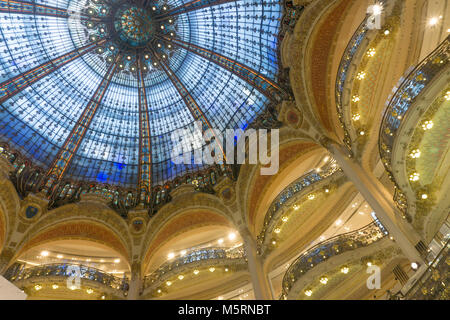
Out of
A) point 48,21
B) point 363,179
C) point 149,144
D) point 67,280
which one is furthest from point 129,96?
point 363,179

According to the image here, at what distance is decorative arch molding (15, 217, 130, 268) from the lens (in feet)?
51.9

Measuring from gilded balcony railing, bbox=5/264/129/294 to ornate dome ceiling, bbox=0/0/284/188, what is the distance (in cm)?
537

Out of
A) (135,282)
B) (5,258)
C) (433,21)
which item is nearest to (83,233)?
(5,258)

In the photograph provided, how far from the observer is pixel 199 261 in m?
14.2

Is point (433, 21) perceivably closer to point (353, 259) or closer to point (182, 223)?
point (353, 259)

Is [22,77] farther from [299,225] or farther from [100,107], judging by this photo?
[299,225]

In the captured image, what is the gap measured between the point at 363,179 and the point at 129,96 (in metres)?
15.3

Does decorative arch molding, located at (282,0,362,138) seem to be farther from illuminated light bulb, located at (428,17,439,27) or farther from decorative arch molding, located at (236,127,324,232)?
illuminated light bulb, located at (428,17,439,27)

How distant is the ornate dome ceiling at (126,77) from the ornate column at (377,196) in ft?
17.1

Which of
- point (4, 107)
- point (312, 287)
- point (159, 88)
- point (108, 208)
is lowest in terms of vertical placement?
point (312, 287)

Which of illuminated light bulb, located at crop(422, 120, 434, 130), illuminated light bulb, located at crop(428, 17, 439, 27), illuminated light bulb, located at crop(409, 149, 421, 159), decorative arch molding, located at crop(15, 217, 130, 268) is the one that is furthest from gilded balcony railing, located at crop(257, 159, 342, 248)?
decorative arch molding, located at crop(15, 217, 130, 268)

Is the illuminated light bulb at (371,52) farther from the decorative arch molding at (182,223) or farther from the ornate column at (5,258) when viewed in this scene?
the ornate column at (5,258)

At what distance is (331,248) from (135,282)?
9818mm
